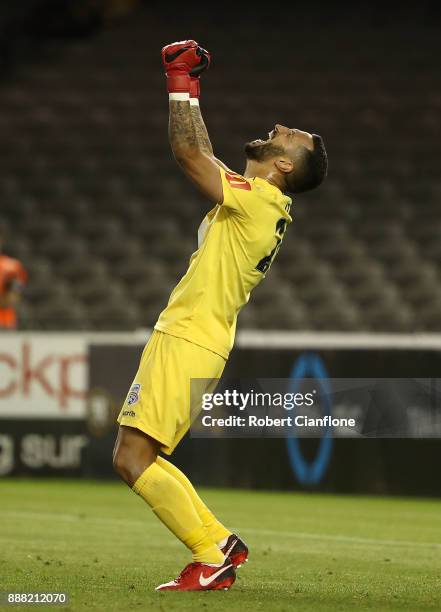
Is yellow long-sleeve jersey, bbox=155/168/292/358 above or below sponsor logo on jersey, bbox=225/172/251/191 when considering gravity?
below

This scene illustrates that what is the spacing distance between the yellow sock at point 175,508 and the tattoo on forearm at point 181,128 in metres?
1.24

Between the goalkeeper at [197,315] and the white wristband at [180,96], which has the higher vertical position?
the white wristband at [180,96]

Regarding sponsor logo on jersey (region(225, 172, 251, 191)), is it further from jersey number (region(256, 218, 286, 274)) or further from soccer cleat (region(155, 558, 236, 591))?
soccer cleat (region(155, 558, 236, 591))

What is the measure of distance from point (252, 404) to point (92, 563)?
3.02 meters

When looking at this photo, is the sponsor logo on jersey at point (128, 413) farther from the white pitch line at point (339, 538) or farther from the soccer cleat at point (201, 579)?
the white pitch line at point (339, 538)

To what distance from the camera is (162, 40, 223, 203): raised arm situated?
5098 mm

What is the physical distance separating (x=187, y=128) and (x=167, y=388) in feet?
3.26

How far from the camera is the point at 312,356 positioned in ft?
35.6

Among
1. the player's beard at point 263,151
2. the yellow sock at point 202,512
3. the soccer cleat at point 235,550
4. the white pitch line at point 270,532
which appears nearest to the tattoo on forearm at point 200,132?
the player's beard at point 263,151

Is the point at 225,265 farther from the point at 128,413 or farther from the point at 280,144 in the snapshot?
the point at 128,413

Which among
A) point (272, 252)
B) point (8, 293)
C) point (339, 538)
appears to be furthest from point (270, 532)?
point (8, 293)

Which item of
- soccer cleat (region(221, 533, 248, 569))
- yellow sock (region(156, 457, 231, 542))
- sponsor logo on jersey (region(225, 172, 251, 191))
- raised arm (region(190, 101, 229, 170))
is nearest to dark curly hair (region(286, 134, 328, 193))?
sponsor logo on jersey (region(225, 172, 251, 191))

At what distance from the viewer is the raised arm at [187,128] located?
510 centimetres

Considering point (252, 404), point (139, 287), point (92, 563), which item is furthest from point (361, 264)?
point (92, 563)
